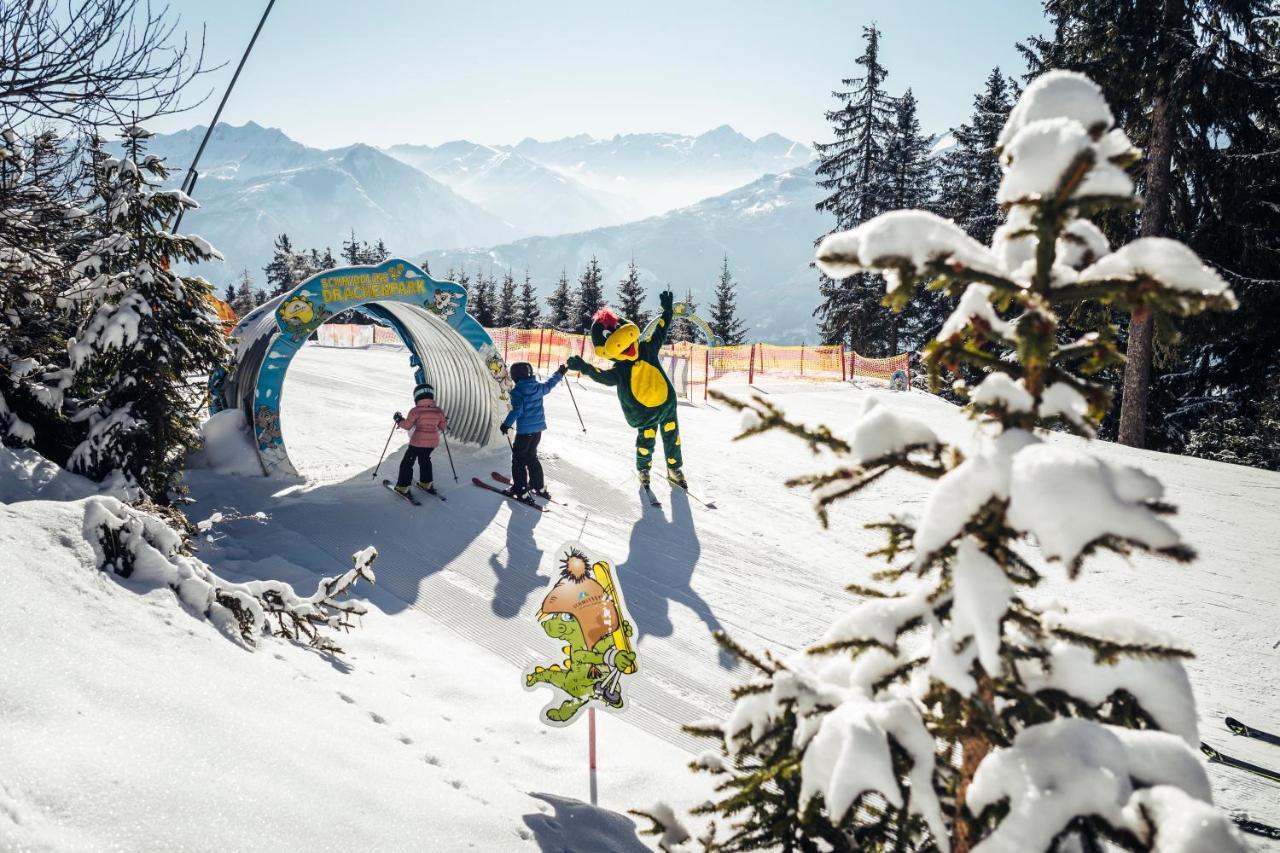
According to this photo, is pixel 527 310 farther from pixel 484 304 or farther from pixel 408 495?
pixel 408 495

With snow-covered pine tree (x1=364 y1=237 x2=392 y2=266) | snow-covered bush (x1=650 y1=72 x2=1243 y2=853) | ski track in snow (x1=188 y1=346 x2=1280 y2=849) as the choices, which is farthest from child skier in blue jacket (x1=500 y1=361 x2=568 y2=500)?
snow-covered pine tree (x1=364 y1=237 x2=392 y2=266)

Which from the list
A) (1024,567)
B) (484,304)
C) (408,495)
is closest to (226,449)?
(408,495)

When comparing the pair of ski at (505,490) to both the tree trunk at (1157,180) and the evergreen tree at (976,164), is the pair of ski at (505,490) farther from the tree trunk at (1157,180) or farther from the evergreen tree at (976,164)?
the evergreen tree at (976,164)

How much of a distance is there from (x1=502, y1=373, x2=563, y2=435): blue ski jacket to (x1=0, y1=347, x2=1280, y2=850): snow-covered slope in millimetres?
1135

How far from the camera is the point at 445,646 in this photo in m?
6.08

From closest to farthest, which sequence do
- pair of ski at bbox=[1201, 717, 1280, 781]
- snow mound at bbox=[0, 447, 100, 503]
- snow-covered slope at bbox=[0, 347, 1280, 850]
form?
snow-covered slope at bbox=[0, 347, 1280, 850] → pair of ski at bbox=[1201, 717, 1280, 781] → snow mound at bbox=[0, 447, 100, 503]

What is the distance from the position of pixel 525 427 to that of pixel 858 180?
1132 inches

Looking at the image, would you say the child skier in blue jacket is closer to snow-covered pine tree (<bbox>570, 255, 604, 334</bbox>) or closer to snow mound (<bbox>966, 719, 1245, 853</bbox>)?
snow mound (<bbox>966, 719, 1245, 853</bbox>)

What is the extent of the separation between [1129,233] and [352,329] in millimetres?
36590

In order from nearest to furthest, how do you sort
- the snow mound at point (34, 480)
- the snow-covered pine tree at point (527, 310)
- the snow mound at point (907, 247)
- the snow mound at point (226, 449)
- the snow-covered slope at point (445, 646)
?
the snow mound at point (907, 247) → the snow-covered slope at point (445, 646) → the snow mound at point (34, 480) → the snow mound at point (226, 449) → the snow-covered pine tree at point (527, 310)

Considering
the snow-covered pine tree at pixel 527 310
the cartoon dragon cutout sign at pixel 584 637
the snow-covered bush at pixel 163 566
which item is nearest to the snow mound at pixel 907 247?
the cartoon dragon cutout sign at pixel 584 637

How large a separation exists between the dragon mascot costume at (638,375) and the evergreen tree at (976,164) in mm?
20504

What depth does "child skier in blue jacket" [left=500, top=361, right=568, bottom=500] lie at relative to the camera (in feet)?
31.7

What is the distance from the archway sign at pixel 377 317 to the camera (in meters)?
9.78
